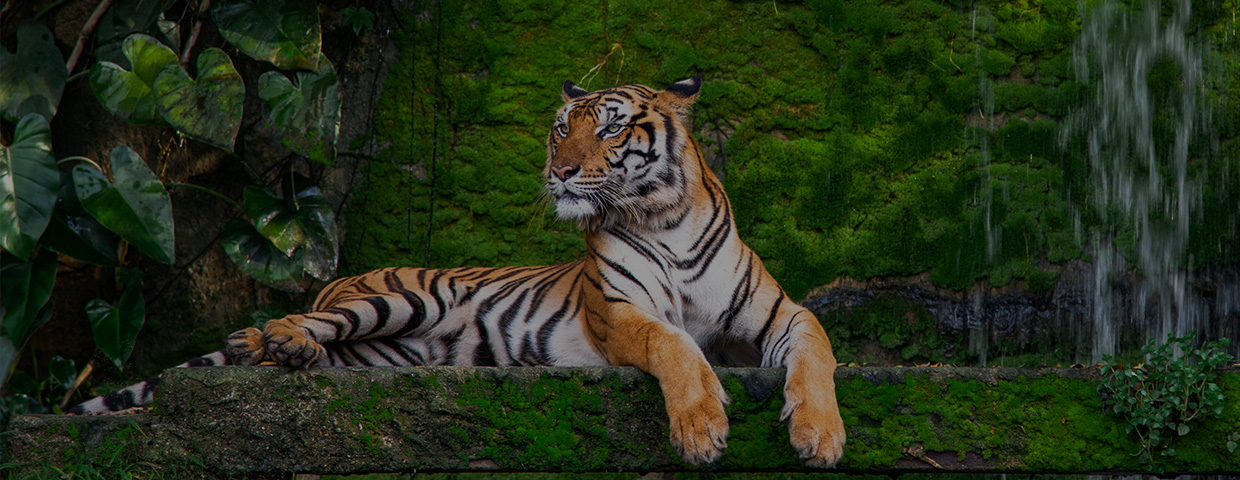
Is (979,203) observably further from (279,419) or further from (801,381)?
(279,419)

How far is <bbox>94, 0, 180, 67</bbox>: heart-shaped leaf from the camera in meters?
4.70

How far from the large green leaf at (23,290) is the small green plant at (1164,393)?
4264 mm

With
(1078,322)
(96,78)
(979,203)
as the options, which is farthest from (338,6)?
(1078,322)

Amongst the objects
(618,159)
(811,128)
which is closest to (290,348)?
(618,159)

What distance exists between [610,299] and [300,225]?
6.43ft

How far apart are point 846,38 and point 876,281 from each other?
1.31 m

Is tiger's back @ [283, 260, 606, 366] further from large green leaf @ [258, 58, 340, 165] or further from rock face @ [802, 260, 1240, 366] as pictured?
rock face @ [802, 260, 1240, 366]

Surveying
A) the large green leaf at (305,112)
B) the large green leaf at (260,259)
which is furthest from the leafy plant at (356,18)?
the large green leaf at (260,259)

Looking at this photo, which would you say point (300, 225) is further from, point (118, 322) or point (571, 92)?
point (571, 92)

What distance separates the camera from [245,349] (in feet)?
9.62

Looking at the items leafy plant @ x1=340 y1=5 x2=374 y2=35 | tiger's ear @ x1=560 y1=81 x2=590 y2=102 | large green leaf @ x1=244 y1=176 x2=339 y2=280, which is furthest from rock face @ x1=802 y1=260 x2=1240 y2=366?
leafy plant @ x1=340 y1=5 x2=374 y2=35

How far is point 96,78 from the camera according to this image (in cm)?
423

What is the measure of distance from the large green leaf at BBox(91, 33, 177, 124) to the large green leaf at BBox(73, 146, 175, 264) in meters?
0.29

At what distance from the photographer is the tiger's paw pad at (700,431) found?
8.00 ft
